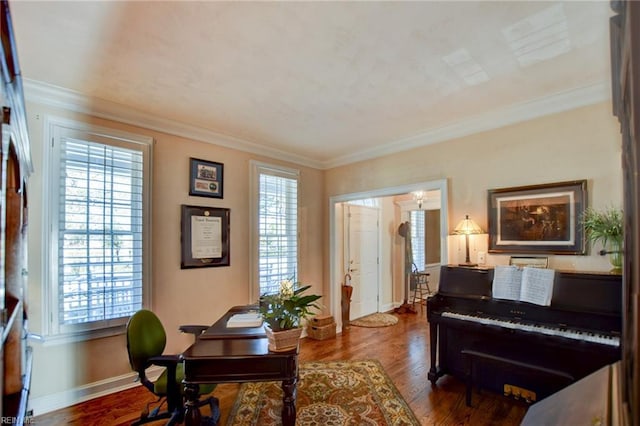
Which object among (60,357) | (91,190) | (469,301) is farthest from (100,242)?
(469,301)

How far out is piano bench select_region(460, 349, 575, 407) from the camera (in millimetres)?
2246

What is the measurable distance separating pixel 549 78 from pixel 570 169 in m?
0.82

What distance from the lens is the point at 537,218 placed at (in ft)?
9.53

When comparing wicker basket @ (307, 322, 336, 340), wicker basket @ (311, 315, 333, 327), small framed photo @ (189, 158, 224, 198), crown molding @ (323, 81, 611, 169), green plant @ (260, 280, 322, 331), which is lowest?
wicker basket @ (307, 322, 336, 340)

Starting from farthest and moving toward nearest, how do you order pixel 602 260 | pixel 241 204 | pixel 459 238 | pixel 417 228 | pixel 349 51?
pixel 417 228
pixel 241 204
pixel 459 238
pixel 602 260
pixel 349 51

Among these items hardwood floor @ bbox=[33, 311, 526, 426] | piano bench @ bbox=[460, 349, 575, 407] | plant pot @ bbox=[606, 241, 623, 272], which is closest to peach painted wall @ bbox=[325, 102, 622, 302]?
plant pot @ bbox=[606, 241, 623, 272]

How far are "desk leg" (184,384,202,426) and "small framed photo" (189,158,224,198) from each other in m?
2.24

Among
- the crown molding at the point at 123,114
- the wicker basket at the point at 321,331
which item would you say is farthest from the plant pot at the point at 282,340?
the wicker basket at the point at 321,331

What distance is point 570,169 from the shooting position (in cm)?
275

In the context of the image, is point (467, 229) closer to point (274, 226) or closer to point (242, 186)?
point (274, 226)

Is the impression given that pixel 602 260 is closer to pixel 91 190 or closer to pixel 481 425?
pixel 481 425

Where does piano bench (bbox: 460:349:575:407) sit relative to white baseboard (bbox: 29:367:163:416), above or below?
A: above

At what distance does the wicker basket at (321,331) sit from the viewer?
14.8ft

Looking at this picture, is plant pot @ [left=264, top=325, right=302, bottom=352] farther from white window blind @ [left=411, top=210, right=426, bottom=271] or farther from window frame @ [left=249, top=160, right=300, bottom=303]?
white window blind @ [left=411, top=210, right=426, bottom=271]
